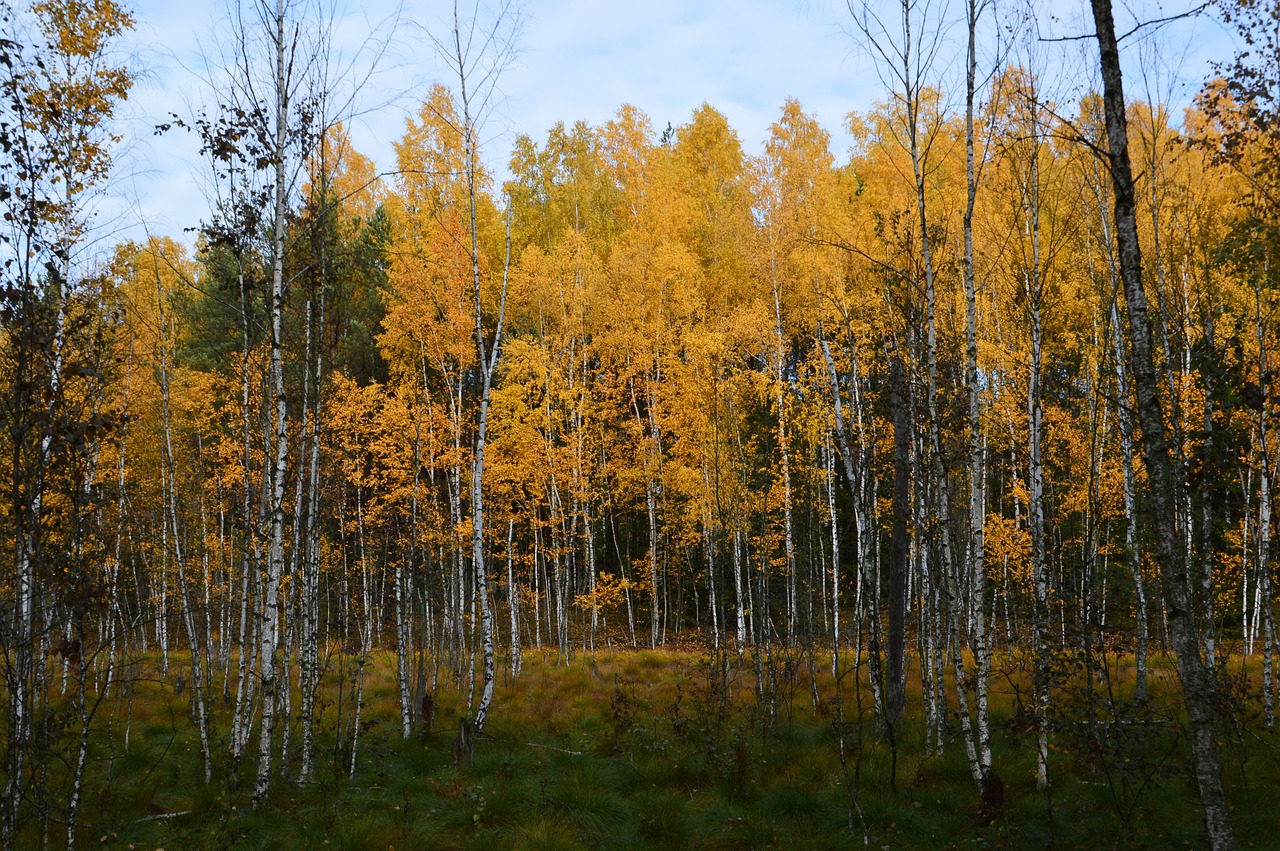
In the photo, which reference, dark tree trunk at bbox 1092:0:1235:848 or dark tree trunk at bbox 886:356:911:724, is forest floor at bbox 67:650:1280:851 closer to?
dark tree trunk at bbox 886:356:911:724

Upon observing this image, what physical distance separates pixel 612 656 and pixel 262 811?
9455 mm

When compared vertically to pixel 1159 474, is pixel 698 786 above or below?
below

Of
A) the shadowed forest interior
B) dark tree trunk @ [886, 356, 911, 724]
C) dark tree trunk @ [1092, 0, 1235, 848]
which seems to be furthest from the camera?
dark tree trunk @ [886, 356, 911, 724]

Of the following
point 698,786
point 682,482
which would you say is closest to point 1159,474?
point 698,786

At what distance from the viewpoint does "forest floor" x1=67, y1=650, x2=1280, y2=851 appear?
6086 mm

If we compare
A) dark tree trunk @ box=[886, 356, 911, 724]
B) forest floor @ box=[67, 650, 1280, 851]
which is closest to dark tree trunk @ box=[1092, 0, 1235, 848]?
forest floor @ box=[67, 650, 1280, 851]

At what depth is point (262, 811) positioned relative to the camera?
6359 mm

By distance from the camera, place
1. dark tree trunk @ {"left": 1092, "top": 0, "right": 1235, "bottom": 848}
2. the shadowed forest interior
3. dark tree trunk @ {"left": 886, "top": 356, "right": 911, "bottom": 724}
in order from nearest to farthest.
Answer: dark tree trunk @ {"left": 1092, "top": 0, "right": 1235, "bottom": 848} < the shadowed forest interior < dark tree trunk @ {"left": 886, "top": 356, "right": 911, "bottom": 724}

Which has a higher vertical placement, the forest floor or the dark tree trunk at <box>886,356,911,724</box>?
the dark tree trunk at <box>886,356,911,724</box>

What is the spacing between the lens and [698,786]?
7.62 m

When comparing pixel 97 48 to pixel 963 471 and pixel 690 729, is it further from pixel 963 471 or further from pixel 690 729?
pixel 963 471

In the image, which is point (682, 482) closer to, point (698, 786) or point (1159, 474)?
point (698, 786)

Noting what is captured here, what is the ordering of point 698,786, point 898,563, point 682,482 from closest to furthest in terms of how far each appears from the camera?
point 698,786, point 898,563, point 682,482

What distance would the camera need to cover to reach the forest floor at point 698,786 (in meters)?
6.09
